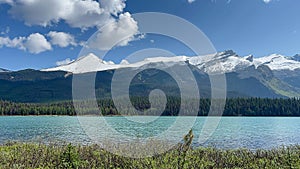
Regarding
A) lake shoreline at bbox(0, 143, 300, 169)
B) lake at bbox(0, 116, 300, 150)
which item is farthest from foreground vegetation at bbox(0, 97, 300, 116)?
lake shoreline at bbox(0, 143, 300, 169)

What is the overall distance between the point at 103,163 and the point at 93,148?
14.7 ft

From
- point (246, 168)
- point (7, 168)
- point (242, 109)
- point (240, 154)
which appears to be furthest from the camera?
point (242, 109)

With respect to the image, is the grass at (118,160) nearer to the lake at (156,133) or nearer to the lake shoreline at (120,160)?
the lake shoreline at (120,160)

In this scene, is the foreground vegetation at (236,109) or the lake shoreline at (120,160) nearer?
the lake shoreline at (120,160)

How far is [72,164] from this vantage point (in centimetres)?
1652

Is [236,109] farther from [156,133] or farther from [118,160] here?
[118,160]

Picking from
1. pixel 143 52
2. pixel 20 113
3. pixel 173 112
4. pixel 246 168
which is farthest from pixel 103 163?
pixel 20 113

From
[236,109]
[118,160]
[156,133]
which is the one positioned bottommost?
[118,160]

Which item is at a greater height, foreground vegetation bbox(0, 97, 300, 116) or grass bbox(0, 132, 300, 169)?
foreground vegetation bbox(0, 97, 300, 116)

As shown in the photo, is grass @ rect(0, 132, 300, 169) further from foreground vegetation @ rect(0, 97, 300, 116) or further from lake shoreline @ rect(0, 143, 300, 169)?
foreground vegetation @ rect(0, 97, 300, 116)

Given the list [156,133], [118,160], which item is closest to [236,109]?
[156,133]

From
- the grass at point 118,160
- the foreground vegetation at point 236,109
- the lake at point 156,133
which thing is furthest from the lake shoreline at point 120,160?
the foreground vegetation at point 236,109

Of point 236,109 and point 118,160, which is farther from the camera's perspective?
point 236,109

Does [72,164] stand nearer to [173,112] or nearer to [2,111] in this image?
[173,112]
